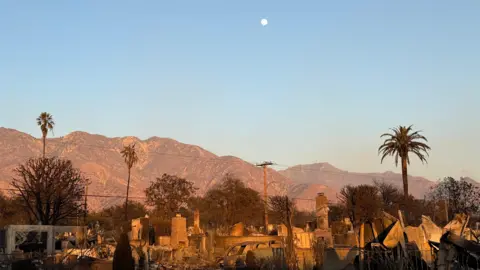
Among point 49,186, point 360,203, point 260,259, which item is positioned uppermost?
point 49,186

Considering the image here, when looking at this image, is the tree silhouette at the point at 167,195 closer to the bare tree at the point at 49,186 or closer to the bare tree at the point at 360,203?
the bare tree at the point at 360,203

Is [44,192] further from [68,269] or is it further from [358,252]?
[358,252]

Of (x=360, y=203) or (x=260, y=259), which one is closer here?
(x=260, y=259)

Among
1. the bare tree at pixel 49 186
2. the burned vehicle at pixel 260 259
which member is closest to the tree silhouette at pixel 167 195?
the bare tree at pixel 49 186

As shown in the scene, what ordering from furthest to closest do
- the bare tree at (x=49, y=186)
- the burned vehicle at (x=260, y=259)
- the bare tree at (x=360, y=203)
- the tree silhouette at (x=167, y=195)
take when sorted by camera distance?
the tree silhouette at (x=167, y=195) < the bare tree at (x=360, y=203) < the bare tree at (x=49, y=186) < the burned vehicle at (x=260, y=259)

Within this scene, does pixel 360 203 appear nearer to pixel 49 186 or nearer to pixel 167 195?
pixel 49 186

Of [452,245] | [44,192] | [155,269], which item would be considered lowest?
[155,269]

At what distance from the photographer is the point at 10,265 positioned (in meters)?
23.1

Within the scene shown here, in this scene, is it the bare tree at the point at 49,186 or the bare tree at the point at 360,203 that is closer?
the bare tree at the point at 49,186

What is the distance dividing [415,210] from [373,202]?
7341 mm

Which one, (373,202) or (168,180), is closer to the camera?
(373,202)

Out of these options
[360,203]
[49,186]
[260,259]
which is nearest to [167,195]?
[360,203]

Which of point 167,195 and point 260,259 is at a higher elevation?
point 167,195

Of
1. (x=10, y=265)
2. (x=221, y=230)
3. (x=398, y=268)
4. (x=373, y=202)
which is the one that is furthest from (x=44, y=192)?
(x=398, y=268)
